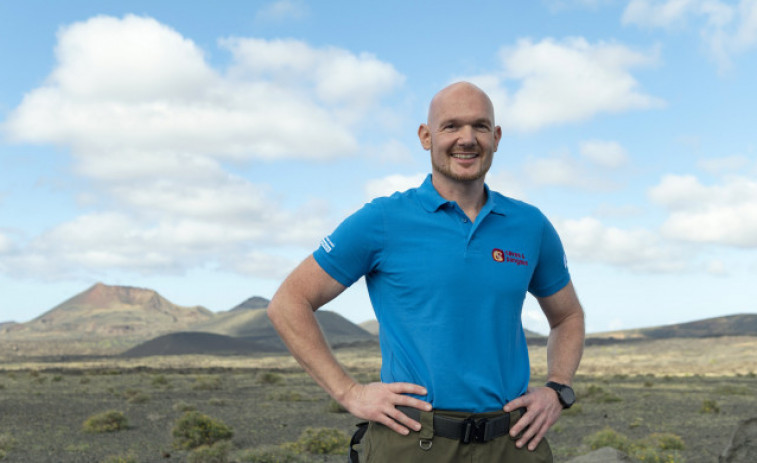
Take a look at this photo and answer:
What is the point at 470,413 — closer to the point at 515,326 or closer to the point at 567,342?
the point at 515,326

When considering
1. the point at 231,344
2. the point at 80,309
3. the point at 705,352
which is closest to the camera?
the point at 705,352

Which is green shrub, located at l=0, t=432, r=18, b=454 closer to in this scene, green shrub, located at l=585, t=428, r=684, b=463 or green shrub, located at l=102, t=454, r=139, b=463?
green shrub, located at l=102, t=454, r=139, b=463

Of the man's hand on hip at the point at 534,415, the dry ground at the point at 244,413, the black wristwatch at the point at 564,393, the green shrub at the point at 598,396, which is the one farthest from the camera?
the green shrub at the point at 598,396

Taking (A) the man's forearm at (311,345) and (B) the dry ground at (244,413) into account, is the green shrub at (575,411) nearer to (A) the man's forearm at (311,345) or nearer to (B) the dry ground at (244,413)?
(B) the dry ground at (244,413)

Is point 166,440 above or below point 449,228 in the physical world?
below

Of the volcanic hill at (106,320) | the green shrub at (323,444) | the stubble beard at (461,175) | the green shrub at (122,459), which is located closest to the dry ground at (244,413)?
the green shrub at (323,444)

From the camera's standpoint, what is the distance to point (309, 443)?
13.4 metres

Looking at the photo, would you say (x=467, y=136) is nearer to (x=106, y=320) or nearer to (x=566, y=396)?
(x=566, y=396)

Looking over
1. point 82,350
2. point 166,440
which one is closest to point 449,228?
point 166,440

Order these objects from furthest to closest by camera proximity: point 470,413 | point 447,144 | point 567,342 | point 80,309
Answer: point 80,309 → point 567,342 → point 447,144 → point 470,413

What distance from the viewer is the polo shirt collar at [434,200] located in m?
2.99

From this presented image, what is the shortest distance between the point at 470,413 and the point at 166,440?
14.1 metres

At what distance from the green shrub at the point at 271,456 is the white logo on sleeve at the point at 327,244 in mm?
10244

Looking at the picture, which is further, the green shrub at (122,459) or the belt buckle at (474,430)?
the green shrub at (122,459)
